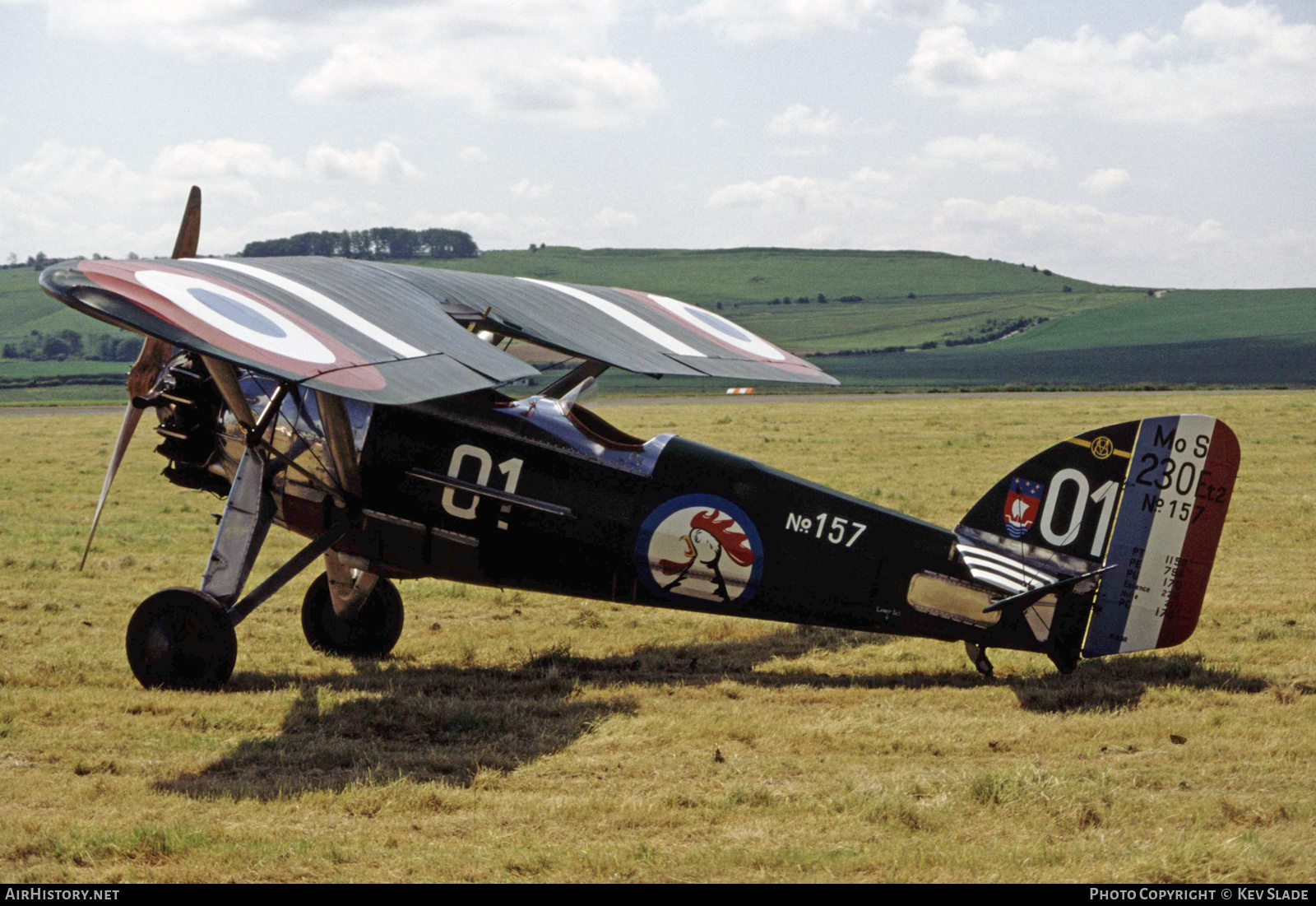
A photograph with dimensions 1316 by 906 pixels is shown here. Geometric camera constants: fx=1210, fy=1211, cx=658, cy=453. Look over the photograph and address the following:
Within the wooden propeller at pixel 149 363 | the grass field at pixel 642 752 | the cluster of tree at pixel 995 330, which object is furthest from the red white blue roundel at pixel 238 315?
the cluster of tree at pixel 995 330

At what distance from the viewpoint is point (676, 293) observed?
130375 mm

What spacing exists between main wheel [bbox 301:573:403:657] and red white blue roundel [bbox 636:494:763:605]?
2306mm

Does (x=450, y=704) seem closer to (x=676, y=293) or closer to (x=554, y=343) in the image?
(x=554, y=343)

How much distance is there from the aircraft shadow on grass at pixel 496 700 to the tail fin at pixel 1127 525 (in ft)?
1.76

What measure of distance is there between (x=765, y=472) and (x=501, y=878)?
3.75m

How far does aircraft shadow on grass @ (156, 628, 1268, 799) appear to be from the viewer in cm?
620

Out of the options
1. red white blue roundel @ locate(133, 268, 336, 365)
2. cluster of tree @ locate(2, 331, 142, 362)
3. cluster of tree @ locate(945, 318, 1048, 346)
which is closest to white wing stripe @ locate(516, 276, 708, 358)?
red white blue roundel @ locate(133, 268, 336, 365)

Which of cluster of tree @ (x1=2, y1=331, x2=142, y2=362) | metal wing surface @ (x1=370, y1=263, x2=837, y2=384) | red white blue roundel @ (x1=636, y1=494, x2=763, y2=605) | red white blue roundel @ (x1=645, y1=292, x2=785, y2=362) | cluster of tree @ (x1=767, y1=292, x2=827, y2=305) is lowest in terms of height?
cluster of tree @ (x1=2, y1=331, x2=142, y2=362)

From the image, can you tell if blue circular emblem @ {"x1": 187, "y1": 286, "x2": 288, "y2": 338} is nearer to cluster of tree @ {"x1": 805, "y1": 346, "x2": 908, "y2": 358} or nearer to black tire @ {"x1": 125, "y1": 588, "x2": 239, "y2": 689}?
Answer: black tire @ {"x1": 125, "y1": 588, "x2": 239, "y2": 689}

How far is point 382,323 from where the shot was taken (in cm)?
711

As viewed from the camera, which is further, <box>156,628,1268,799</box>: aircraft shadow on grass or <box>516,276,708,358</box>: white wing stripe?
<box>516,276,708,358</box>: white wing stripe

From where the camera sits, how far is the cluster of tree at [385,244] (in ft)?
418

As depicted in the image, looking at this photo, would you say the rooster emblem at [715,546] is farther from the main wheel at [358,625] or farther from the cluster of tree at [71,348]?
the cluster of tree at [71,348]

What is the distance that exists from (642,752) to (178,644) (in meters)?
3.19
